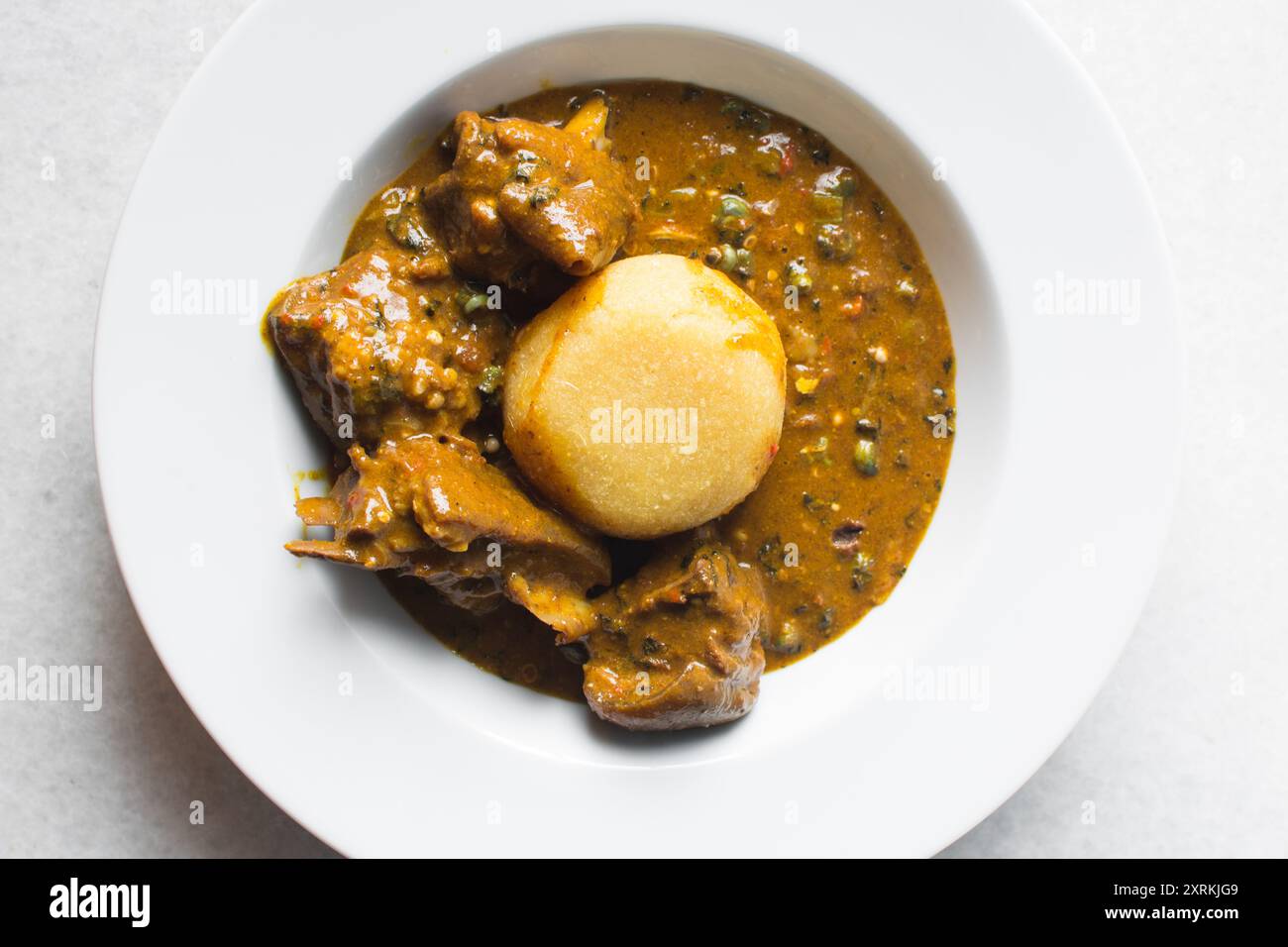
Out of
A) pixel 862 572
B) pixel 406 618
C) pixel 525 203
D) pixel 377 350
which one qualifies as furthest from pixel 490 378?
pixel 862 572

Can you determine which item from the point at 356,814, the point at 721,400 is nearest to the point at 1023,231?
the point at 721,400

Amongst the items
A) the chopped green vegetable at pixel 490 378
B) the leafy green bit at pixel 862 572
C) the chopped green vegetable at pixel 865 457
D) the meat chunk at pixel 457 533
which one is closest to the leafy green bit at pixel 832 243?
the chopped green vegetable at pixel 865 457

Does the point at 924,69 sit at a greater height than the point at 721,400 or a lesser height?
greater

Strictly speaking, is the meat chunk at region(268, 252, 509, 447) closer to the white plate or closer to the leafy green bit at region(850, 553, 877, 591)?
the white plate

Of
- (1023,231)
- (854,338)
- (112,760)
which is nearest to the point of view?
(1023,231)

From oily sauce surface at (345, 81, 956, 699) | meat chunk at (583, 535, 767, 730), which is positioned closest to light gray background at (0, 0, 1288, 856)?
oily sauce surface at (345, 81, 956, 699)
